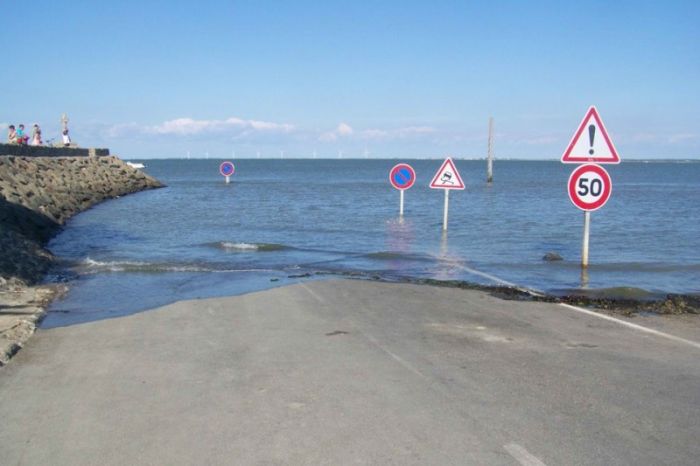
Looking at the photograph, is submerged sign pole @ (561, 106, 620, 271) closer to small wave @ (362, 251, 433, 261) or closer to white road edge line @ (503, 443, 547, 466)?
small wave @ (362, 251, 433, 261)

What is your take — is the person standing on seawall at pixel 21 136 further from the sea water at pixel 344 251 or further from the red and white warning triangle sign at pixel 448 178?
the red and white warning triangle sign at pixel 448 178

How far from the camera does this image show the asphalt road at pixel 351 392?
4.56 metres

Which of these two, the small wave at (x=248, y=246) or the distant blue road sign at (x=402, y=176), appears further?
the distant blue road sign at (x=402, y=176)

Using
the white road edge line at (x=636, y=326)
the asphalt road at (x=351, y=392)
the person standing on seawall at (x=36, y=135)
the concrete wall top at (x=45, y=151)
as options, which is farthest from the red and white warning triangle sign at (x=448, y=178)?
the person standing on seawall at (x=36, y=135)

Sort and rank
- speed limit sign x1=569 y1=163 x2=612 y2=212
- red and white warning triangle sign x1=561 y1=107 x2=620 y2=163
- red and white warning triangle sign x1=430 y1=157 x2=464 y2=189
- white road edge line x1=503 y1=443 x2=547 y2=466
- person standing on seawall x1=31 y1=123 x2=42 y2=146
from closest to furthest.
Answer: white road edge line x1=503 y1=443 x2=547 y2=466
red and white warning triangle sign x1=561 y1=107 x2=620 y2=163
speed limit sign x1=569 y1=163 x2=612 y2=212
red and white warning triangle sign x1=430 y1=157 x2=464 y2=189
person standing on seawall x1=31 y1=123 x2=42 y2=146

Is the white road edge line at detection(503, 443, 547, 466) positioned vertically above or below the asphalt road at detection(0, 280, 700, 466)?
above

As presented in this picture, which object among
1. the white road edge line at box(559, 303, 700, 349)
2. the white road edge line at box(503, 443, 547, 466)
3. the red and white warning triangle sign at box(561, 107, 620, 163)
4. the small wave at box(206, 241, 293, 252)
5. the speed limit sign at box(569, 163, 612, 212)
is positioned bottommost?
the small wave at box(206, 241, 293, 252)

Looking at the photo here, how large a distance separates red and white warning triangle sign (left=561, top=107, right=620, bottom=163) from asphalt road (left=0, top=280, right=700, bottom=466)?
3533mm

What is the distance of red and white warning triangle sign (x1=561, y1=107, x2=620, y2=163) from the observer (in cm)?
1138

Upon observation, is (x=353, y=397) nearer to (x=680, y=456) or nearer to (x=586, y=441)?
(x=586, y=441)

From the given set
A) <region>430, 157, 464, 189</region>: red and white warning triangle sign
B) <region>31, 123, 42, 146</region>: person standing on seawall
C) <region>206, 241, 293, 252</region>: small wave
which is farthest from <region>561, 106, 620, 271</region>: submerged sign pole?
<region>31, 123, 42, 146</region>: person standing on seawall

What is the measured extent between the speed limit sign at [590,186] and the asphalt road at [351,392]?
11.0 ft

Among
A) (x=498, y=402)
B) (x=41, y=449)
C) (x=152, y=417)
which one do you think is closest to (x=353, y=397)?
(x=498, y=402)

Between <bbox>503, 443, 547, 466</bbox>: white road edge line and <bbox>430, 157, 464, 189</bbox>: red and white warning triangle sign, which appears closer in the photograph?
<bbox>503, 443, 547, 466</bbox>: white road edge line
